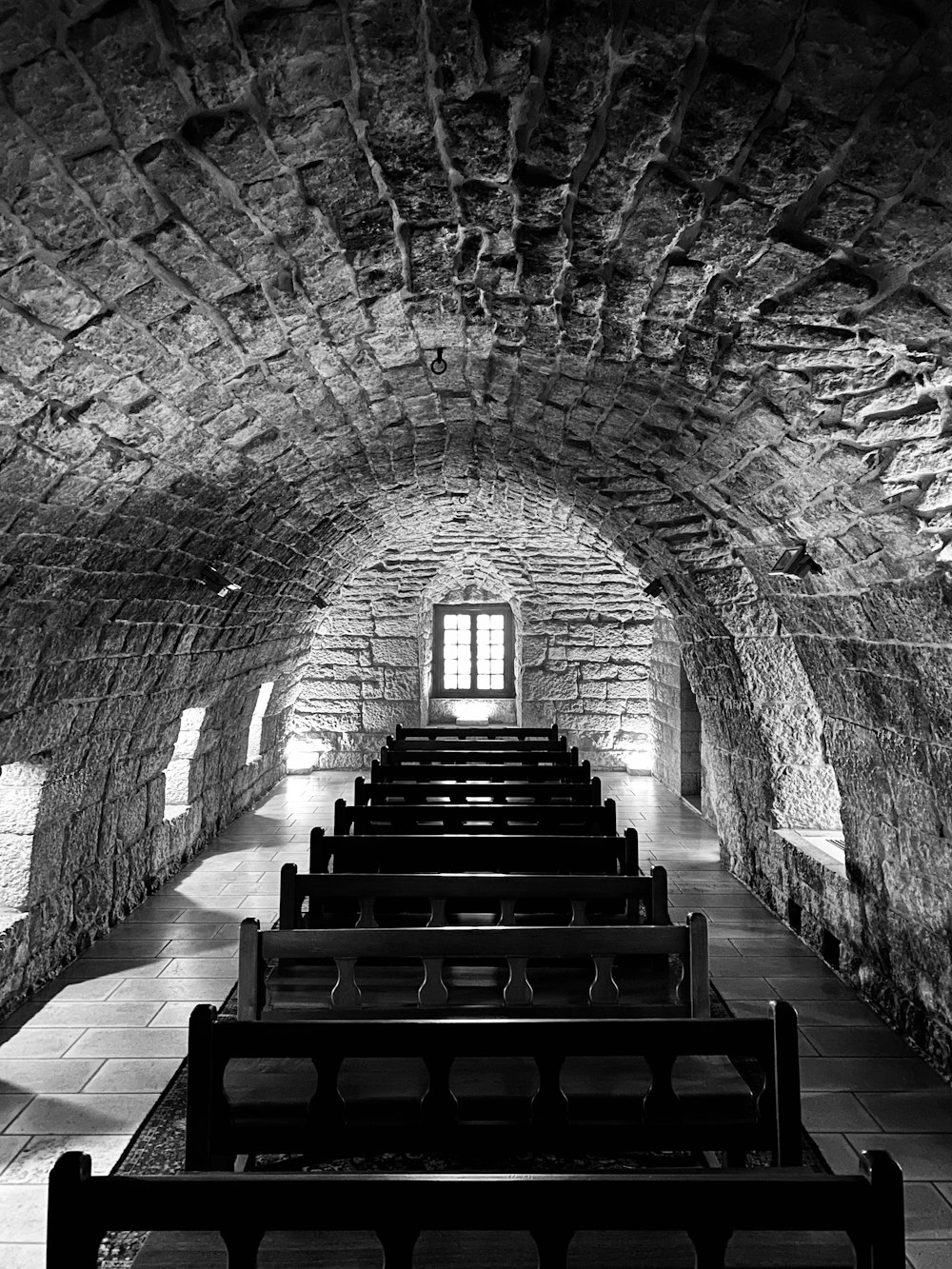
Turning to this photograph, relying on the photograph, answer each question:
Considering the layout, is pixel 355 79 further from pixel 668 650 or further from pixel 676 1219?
pixel 668 650

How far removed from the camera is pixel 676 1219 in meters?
1.71

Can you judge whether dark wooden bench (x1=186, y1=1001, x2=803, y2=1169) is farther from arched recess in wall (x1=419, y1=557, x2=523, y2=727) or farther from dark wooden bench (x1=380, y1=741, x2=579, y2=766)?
arched recess in wall (x1=419, y1=557, x2=523, y2=727)

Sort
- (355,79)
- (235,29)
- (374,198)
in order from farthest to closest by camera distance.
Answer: (374,198)
(355,79)
(235,29)

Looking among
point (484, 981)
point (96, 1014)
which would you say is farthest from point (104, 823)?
point (484, 981)

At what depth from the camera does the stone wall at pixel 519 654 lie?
1312 centimetres

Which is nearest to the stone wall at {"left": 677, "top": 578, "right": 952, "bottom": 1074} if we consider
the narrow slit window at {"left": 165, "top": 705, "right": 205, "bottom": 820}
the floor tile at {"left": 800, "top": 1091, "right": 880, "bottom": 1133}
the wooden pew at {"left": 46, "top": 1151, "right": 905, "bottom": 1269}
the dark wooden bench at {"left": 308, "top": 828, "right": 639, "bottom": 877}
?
the floor tile at {"left": 800, "top": 1091, "right": 880, "bottom": 1133}

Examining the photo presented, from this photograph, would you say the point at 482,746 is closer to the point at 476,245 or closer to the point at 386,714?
the point at 386,714

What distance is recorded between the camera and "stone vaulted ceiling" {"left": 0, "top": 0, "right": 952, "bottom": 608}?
A: 2006mm

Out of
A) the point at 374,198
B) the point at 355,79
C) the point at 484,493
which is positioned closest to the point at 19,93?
the point at 355,79

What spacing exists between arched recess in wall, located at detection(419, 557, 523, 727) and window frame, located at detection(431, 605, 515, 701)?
0.20ft

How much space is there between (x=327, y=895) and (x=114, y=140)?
2929mm

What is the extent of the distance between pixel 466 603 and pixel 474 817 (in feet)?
27.0

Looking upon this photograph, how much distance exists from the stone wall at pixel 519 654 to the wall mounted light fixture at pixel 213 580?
6.82m

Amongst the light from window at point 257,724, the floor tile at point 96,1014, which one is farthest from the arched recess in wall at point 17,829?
the light from window at point 257,724
